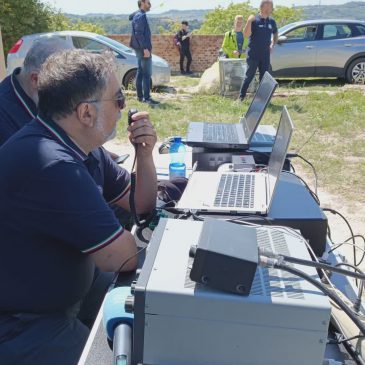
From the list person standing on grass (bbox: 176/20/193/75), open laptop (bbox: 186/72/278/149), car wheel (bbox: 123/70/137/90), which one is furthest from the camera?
person standing on grass (bbox: 176/20/193/75)

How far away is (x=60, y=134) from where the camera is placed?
59.7 inches

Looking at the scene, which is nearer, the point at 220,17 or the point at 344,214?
the point at 344,214

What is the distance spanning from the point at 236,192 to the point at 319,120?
5.48 metres

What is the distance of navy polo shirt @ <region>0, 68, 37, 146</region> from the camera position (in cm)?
229

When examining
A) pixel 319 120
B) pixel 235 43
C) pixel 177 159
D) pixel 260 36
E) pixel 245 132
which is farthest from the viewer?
pixel 235 43

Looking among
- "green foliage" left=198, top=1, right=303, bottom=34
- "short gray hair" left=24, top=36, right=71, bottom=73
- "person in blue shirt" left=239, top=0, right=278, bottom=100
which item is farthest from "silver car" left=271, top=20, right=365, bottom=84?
"green foliage" left=198, top=1, right=303, bottom=34

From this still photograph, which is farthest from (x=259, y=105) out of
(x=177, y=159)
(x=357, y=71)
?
(x=357, y=71)

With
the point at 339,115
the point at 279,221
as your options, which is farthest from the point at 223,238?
the point at 339,115

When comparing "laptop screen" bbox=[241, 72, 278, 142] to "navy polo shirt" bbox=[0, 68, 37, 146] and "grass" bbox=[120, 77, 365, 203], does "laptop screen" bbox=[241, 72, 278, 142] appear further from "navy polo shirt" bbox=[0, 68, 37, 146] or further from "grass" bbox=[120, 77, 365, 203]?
"grass" bbox=[120, 77, 365, 203]

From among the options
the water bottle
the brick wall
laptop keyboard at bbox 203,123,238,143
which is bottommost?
the brick wall

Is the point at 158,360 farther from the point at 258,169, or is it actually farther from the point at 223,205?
the point at 258,169

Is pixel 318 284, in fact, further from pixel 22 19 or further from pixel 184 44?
A: pixel 184 44

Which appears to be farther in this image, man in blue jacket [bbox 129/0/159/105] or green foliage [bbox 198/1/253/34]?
green foliage [bbox 198/1/253/34]

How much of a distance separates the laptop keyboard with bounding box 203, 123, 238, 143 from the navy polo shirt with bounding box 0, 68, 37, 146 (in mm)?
951
